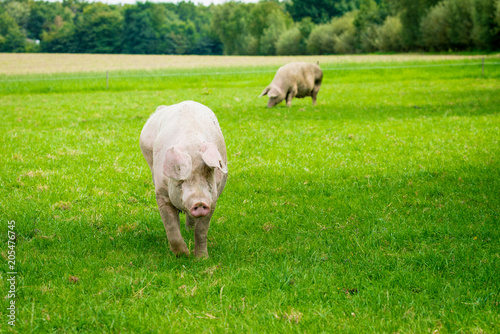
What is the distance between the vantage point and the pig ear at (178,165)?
3998 mm

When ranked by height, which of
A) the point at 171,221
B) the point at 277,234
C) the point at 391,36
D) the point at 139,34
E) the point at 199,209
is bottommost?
the point at 277,234

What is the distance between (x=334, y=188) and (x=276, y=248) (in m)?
2.36

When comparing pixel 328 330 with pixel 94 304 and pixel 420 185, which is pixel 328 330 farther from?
pixel 420 185

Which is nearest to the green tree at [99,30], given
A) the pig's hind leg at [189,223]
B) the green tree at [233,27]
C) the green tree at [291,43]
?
the green tree at [233,27]

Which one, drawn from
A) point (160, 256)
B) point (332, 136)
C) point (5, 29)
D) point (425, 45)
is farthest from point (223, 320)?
point (5, 29)

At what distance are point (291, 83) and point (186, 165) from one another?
13.3m

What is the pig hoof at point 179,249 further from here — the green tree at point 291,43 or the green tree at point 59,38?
the green tree at point 291,43

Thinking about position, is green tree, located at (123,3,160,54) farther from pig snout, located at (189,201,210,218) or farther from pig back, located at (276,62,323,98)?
pig snout, located at (189,201,210,218)

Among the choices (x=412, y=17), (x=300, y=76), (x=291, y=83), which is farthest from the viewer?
(x=412, y=17)

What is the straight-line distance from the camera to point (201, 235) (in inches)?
187

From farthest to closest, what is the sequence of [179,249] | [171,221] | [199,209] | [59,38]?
1. [59,38]
2. [179,249]
3. [171,221]
4. [199,209]

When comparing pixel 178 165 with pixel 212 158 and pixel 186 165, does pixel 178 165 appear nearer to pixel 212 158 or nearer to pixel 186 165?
pixel 186 165

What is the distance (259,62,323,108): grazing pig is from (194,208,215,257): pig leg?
484 inches

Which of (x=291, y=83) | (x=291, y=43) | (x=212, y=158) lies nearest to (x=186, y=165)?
(x=212, y=158)
